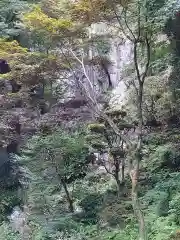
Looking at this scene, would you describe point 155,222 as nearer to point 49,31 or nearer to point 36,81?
point 49,31

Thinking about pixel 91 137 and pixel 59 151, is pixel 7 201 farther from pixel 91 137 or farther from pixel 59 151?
pixel 91 137

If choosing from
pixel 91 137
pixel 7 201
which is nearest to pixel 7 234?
pixel 7 201

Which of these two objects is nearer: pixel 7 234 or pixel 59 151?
pixel 7 234

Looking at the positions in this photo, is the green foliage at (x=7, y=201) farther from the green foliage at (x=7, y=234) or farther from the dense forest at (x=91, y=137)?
the green foliage at (x=7, y=234)

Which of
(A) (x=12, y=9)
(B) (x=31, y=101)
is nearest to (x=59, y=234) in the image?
(B) (x=31, y=101)

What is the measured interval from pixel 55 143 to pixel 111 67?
728 centimetres

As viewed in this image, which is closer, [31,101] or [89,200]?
[89,200]

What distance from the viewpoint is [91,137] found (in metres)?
9.66

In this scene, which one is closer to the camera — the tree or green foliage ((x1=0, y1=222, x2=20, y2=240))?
green foliage ((x1=0, y1=222, x2=20, y2=240))

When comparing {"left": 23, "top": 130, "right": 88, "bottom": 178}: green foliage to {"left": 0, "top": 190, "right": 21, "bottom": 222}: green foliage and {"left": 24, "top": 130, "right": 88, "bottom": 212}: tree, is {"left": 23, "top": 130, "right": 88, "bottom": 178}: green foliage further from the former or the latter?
{"left": 0, "top": 190, "right": 21, "bottom": 222}: green foliage

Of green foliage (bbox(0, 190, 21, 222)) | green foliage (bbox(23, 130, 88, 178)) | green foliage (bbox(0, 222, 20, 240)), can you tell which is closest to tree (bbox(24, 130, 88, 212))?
green foliage (bbox(23, 130, 88, 178))

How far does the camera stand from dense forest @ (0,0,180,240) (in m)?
7.64

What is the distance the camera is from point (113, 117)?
379 inches

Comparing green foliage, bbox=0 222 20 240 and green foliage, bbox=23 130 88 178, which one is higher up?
green foliage, bbox=23 130 88 178
